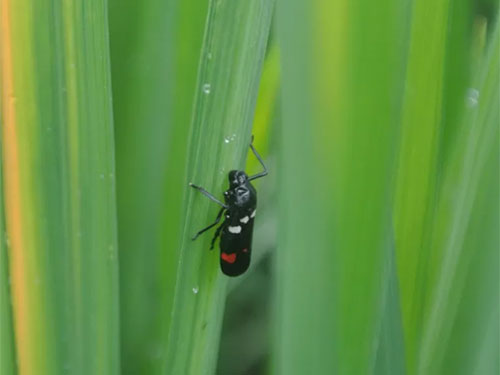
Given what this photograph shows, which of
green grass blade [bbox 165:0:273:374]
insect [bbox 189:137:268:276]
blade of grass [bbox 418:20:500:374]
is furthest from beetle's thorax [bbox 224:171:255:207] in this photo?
blade of grass [bbox 418:20:500:374]

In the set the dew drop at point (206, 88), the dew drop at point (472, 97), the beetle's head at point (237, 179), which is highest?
the dew drop at point (472, 97)

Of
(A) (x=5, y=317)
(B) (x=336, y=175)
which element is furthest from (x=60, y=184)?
(B) (x=336, y=175)

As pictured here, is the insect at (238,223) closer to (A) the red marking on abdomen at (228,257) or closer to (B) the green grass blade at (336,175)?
(A) the red marking on abdomen at (228,257)

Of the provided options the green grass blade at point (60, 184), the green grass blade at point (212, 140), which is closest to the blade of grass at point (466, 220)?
the green grass blade at point (212, 140)

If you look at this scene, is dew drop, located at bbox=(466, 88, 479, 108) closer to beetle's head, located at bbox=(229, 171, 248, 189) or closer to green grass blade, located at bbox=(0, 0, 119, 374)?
beetle's head, located at bbox=(229, 171, 248, 189)

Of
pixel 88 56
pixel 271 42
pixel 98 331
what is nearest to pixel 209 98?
pixel 88 56

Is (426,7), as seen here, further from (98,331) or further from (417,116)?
(98,331)

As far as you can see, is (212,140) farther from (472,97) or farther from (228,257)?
(472,97)
